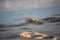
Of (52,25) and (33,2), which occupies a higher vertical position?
(33,2)

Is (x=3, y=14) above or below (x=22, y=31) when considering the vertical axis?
above

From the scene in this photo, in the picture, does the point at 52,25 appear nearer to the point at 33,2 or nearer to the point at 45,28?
the point at 45,28

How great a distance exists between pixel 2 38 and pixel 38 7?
18.2 inches

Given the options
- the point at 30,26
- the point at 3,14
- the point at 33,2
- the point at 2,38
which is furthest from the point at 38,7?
the point at 2,38

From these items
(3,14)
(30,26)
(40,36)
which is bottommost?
(40,36)

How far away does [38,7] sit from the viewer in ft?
5.34

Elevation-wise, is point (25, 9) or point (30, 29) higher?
point (25, 9)

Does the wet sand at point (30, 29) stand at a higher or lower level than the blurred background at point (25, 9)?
lower

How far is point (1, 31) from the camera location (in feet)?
5.26

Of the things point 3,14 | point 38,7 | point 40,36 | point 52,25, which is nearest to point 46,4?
point 38,7

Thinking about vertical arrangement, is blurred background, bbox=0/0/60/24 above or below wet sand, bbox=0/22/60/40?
above

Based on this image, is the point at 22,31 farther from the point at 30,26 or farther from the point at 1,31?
the point at 1,31

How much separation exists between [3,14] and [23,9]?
20cm

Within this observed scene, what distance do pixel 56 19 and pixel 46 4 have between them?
18 centimetres
